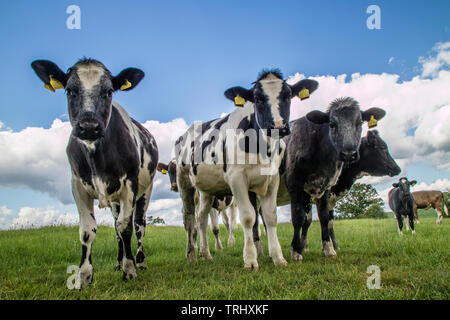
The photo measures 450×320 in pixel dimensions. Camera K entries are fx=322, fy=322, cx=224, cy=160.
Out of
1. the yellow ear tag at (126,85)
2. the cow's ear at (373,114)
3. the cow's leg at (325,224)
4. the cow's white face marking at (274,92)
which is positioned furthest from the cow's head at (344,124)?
the yellow ear tag at (126,85)

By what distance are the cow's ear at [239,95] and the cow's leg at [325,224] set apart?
2540 millimetres

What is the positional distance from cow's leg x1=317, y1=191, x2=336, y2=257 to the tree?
126 ft

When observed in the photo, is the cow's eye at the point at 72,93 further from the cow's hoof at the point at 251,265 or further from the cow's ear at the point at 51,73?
the cow's hoof at the point at 251,265

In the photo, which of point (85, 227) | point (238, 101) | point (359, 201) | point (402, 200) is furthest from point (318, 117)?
point (359, 201)

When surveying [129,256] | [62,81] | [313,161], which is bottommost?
[129,256]

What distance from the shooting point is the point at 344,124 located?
5.94 meters

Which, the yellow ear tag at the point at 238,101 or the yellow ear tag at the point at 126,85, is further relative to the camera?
the yellow ear tag at the point at 238,101

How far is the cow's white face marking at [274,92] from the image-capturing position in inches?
199

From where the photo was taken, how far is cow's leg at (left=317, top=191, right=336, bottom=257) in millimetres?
6041
